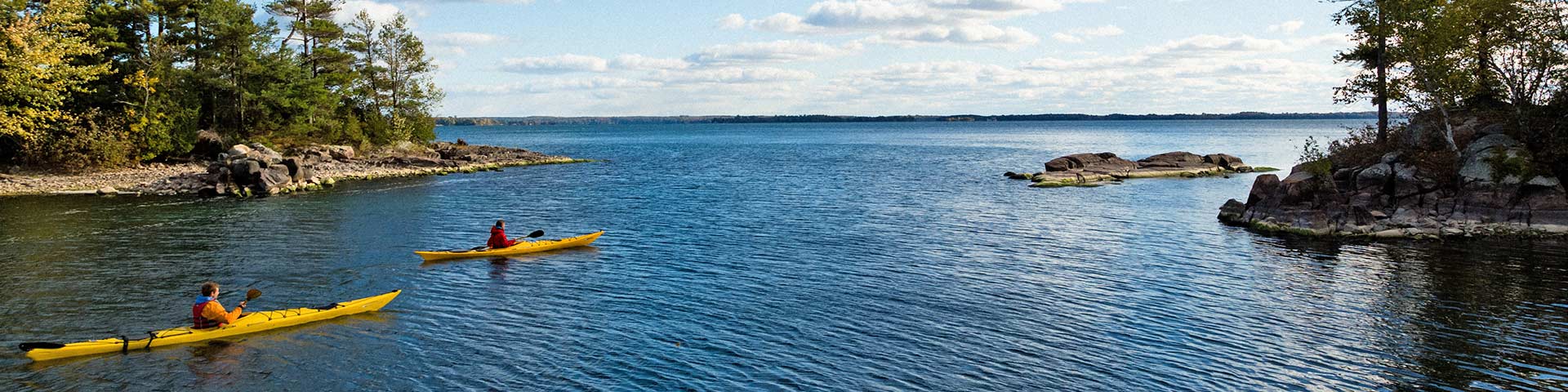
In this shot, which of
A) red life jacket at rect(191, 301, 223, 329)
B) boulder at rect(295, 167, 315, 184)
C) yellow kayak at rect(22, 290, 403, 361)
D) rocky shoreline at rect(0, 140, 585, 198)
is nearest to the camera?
yellow kayak at rect(22, 290, 403, 361)

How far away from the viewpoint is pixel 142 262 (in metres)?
33.4

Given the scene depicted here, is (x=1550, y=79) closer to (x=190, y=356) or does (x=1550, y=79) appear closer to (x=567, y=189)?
(x=190, y=356)

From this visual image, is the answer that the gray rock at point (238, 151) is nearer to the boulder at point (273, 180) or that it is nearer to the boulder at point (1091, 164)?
the boulder at point (273, 180)

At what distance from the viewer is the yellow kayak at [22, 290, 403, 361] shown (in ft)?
67.9

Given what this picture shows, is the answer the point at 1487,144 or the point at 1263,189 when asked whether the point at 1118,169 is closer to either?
the point at 1263,189

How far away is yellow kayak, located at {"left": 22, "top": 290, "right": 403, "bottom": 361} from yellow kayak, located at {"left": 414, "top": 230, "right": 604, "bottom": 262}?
26.9 feet

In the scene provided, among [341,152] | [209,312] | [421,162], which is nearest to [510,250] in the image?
[209,312]

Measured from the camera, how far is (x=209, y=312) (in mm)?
22406

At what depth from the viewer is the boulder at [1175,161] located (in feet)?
275

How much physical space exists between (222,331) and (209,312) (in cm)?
59

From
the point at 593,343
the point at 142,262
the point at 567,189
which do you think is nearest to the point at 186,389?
the point at 593,343

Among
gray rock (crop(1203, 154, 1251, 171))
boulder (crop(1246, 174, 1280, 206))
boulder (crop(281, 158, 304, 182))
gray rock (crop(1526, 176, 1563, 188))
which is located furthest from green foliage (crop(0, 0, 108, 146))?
gray rock (crop(1203, 154, 1251, 171))

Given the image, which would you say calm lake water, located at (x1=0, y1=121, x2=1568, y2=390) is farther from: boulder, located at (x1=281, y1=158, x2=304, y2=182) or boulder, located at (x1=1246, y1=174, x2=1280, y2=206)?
boulder, located at (x1=281, y1=158, x2=304, y2=182)

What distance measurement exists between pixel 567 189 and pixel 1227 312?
2032 inches
